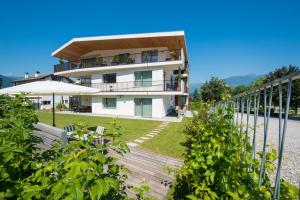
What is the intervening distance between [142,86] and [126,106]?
3376mm

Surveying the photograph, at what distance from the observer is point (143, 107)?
20891 millimetres

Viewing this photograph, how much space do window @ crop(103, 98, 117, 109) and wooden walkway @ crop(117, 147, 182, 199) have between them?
1547 centimetres

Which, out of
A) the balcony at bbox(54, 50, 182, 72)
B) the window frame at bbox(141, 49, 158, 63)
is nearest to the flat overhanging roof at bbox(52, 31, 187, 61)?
the window frame at bbox(141, 49, 158, 63)

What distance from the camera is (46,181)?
1892 millimetres

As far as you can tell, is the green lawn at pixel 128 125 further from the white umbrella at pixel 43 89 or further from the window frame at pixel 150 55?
the window frame at pixel 150 55

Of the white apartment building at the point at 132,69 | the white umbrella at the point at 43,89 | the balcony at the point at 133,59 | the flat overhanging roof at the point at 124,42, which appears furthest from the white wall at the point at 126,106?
the white umbrella at the point at 43,89

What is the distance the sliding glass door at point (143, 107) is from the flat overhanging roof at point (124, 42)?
715 centimetres

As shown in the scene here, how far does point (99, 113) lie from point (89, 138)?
2235 centimetres

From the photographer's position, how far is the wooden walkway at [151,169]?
4.39 meters

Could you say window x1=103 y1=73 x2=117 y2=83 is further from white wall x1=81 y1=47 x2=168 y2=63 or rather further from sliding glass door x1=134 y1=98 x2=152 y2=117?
sliding glass door x1=134 y1=98 x2=152 y2=117

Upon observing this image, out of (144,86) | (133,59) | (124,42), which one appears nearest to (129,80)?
(144,86)

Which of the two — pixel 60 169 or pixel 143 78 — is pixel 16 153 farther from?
pixel 143 78

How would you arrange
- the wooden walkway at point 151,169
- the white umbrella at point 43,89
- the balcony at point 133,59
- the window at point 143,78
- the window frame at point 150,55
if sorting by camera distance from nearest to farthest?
A: the wooden walkway at point 151,169 → the white umbrella at point 43,89 → the window at point 143,78 → the balcony at point 133,59 → the window frame at point 150,55

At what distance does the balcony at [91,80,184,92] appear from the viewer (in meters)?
19.7
